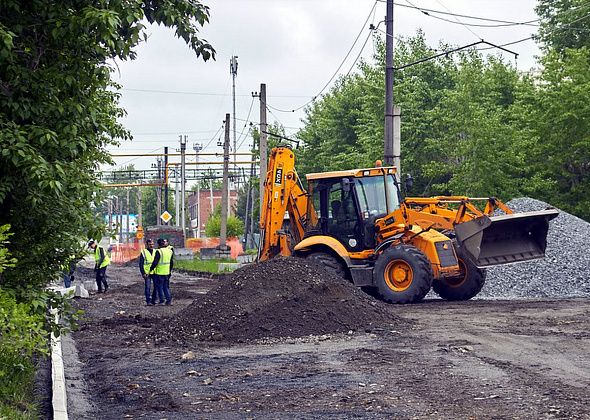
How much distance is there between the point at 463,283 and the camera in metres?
23.7

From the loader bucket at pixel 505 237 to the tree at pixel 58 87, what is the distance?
12727 mm

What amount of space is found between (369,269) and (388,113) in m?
6.85

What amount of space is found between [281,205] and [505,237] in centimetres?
565

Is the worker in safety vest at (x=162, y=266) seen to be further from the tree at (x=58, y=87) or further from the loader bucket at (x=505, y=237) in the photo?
the tree at (x=58, y=87)

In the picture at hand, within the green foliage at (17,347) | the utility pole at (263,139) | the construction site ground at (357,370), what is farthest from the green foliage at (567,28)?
the green foliage at (17,347)

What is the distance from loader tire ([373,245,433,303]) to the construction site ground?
1.79 m

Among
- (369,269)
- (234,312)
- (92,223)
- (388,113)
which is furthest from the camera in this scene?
(388,113)

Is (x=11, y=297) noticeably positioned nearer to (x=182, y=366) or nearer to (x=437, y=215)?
(x=182, y=366)

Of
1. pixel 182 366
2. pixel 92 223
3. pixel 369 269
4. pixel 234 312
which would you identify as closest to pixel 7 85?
pixel 92 223

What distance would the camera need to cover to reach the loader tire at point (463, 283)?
76.4 ft

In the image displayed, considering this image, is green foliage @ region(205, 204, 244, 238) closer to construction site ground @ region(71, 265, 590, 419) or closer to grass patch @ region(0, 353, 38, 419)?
construction site ground @ region(71, 265, 590, 419)

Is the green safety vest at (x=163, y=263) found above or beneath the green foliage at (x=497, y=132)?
beneath

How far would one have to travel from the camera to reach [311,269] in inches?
742

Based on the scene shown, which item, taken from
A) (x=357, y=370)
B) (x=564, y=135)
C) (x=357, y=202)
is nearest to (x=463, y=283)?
(x=357, y=202)
